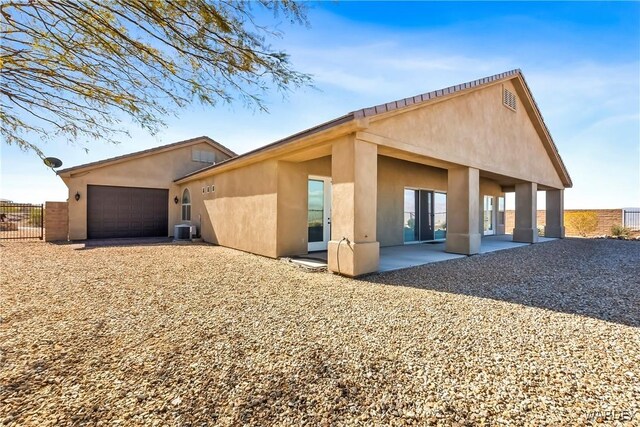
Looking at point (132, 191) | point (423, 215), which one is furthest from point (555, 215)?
point (132, 191)

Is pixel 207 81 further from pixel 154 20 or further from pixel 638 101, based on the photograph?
pixel 638 101

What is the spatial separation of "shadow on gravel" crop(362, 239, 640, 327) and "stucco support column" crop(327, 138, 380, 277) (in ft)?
1.78

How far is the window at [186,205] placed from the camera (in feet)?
50.3

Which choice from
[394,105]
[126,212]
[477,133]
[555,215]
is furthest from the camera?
[555,215]

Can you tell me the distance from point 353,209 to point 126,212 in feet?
45.1

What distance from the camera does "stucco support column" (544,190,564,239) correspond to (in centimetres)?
1535

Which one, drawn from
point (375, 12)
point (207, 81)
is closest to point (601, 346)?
point (207, 81)

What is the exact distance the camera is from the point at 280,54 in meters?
3.75

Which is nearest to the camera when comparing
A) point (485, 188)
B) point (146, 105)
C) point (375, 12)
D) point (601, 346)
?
point (601, 346)

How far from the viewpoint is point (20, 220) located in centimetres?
1941

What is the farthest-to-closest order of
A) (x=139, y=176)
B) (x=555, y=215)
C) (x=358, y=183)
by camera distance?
(x=555, y=215) < (x=139, y=176) < (x=358, y=183)

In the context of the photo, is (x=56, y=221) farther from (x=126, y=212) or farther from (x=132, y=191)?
(x=132, y=191)

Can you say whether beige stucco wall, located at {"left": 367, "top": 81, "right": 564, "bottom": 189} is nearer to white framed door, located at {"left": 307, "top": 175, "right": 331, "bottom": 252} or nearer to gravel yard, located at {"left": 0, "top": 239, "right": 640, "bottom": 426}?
white framed door, located at {"left": 307, "top": 175, "right": 331, "bottom": 252}

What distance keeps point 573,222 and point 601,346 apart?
2092 cm
